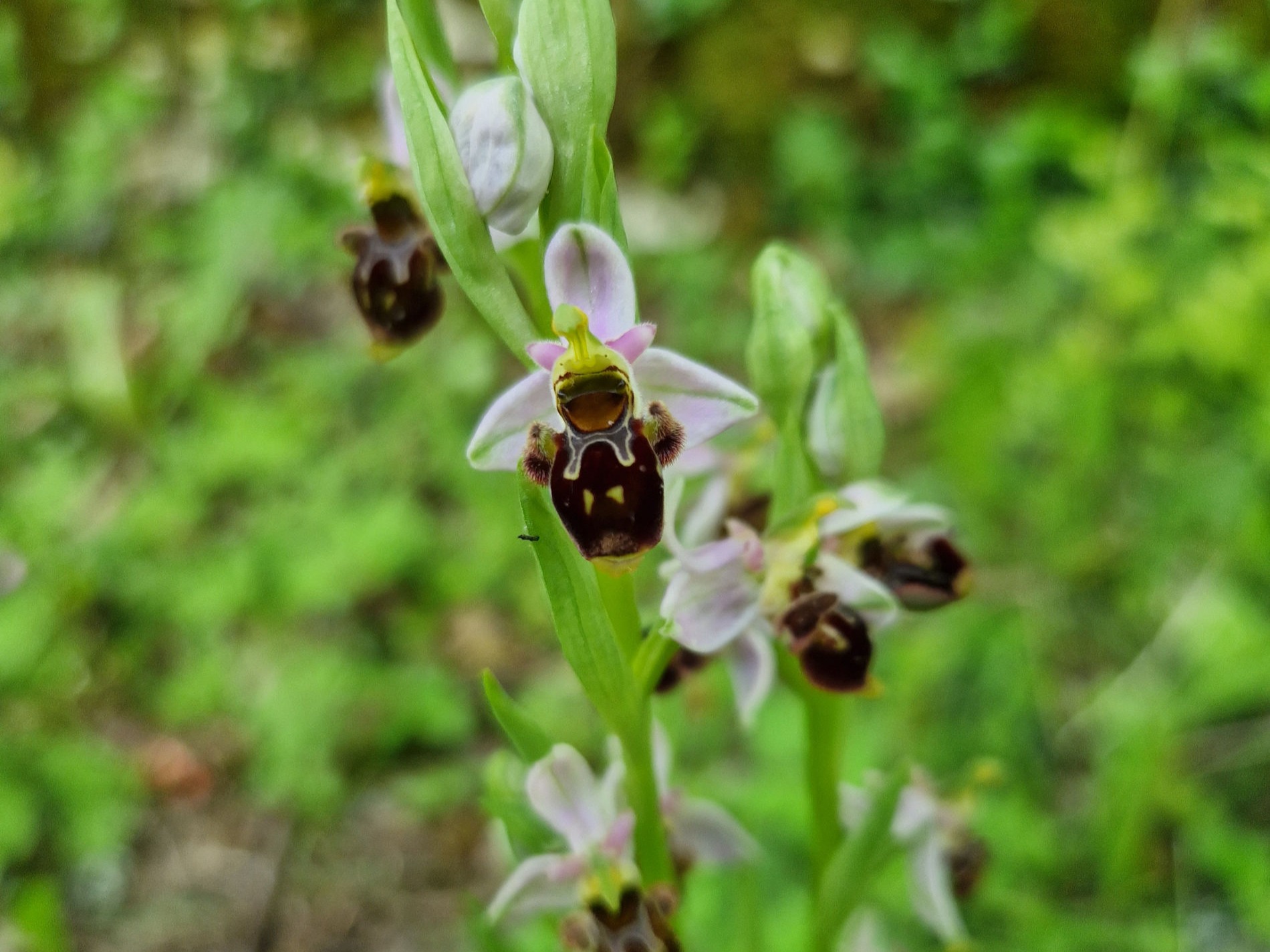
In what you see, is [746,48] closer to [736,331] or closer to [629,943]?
[736,331]

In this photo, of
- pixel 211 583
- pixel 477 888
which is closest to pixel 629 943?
pixel 477 888

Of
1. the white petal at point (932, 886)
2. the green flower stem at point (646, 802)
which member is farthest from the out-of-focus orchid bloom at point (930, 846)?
the green flower stem at point (646, 802)

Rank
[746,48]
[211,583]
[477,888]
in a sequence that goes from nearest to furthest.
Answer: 1. [477,888]
2. [211,583]
3. [746,48]

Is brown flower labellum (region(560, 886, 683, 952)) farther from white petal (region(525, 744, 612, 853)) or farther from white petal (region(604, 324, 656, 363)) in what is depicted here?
white petal (region(604, 324, 656, 363))

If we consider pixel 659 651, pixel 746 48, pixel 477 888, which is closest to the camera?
pixel 659 651

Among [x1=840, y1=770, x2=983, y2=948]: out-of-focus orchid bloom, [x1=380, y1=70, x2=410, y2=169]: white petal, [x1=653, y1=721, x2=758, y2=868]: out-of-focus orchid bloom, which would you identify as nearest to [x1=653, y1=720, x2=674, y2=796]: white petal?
[x1=653, y1=721, x2=758, y2=868]: out-of-focus orchid bloom

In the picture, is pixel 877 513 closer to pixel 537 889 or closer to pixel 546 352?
pixel 546 352
